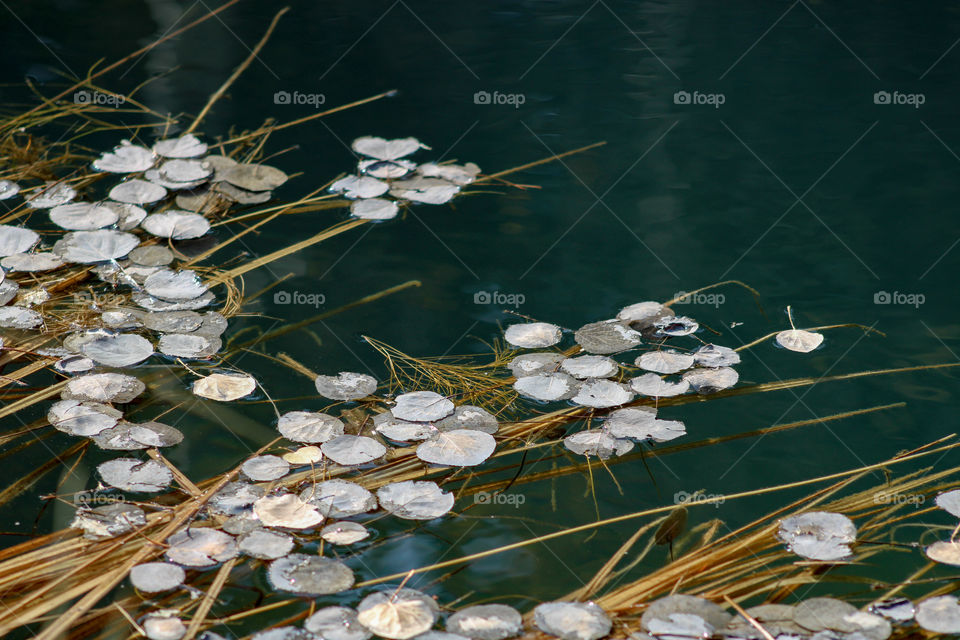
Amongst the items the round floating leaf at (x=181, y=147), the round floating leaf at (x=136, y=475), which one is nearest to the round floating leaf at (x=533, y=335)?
the round floating leaf at (x=136, y=475)

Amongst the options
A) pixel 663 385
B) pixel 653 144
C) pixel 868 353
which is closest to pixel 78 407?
pixel 663 385

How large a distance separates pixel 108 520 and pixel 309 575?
0.37m

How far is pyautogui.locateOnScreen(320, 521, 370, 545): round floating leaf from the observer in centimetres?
139

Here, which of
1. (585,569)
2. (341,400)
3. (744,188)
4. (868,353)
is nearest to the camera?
(585,569)

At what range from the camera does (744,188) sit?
246 cm

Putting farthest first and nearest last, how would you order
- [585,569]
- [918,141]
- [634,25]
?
[634,25], [918,141], [585,569]

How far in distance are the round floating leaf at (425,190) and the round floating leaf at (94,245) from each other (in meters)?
0.73

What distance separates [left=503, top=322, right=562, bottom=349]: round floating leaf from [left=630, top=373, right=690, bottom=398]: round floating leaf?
→ 0.74ft

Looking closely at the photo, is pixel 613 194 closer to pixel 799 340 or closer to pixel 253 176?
pixel 799 340

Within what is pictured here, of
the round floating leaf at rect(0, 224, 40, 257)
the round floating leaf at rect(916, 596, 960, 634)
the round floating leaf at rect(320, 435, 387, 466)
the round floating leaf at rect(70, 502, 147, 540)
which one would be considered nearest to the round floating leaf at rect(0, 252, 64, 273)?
the round floating leaf at rect(0, 224, 40, 257)

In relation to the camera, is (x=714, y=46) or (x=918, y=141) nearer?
(x=918, y=141)

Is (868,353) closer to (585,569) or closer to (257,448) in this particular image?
(585,569)

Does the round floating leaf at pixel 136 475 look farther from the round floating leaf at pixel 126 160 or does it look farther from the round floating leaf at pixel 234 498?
the round floating leaf at pixel 126 160

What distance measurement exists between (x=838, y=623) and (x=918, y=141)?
190 cm
